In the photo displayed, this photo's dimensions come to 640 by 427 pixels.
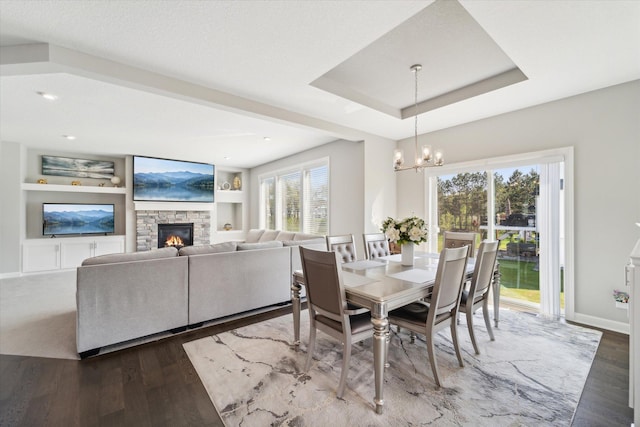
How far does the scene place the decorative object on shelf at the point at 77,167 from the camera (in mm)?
6043

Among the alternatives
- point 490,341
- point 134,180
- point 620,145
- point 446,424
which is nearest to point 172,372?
point 446,424

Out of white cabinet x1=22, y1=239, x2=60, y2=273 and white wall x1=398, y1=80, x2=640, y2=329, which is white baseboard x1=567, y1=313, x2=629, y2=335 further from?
white cabinet x1=22, y1=239, x2=60, y2=273

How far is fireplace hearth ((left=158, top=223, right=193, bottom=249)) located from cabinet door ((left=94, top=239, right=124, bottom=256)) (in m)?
0.83

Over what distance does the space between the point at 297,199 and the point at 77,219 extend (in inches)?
200

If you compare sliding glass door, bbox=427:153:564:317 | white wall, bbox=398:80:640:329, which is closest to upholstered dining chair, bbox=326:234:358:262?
sliding glass door, bbox=427:153:564:317

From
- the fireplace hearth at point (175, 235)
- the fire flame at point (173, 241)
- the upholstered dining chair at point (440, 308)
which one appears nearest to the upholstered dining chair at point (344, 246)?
the upholstered dining chair at point (440, 308)

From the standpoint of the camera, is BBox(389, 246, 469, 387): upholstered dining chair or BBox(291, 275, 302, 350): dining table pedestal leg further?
BBox(291, 275, 302, 350): dining table pedestal leg

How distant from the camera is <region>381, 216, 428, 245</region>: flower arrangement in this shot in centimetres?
263

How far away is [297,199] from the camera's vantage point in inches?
260

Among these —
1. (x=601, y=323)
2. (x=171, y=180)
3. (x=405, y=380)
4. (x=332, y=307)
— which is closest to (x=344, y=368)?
(x=332, y=307)

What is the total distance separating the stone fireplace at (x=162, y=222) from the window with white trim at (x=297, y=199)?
5.35ft

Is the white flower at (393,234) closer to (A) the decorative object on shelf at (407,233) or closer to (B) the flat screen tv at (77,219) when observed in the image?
(A) the decorative object on shelf at (407,233)

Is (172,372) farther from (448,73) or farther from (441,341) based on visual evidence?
(448,73)

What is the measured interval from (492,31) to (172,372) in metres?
3.68
